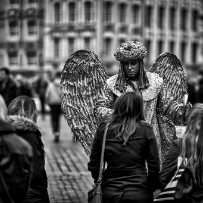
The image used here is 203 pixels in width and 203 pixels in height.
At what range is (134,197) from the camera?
14.9 feet

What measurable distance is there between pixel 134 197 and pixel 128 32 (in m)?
50.0

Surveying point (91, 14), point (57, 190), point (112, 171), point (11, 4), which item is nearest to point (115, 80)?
point (112, 171)

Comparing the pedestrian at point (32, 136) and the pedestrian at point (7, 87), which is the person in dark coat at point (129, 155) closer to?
the pedestrian at point (32, 136)

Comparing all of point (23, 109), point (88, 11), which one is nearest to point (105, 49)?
point (88, 11)

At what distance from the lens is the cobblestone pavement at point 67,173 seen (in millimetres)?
8211

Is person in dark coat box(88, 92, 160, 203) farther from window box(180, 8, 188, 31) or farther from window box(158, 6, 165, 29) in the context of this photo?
window box(180, 8, 188, 31)

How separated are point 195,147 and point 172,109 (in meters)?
1.57

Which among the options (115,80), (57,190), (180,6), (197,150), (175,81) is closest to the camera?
(197,150)

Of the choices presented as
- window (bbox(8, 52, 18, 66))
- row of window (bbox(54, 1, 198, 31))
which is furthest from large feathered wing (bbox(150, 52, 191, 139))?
window (bbox(8, 52, 18, 66))

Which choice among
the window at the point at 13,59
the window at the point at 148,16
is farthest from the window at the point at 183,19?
the window at the point at 13,59

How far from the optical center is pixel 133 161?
4578 mm

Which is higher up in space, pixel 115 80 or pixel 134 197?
pixel 115 80

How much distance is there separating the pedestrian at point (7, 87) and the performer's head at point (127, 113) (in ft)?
24.7

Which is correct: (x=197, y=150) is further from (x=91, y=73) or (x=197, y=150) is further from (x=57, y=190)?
(x=57, y=190)
